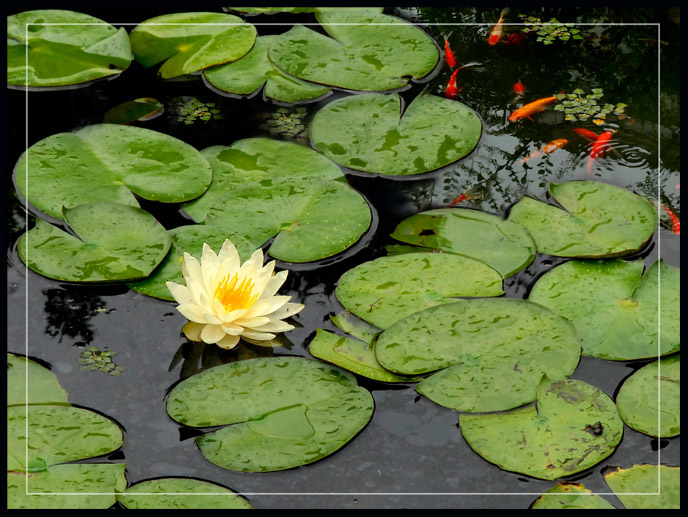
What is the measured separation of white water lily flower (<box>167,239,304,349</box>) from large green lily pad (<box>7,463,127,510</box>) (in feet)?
2.05

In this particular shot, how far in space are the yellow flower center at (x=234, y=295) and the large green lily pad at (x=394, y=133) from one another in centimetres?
104

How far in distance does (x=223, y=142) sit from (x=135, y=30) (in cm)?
121

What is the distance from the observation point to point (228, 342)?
10.5 ft

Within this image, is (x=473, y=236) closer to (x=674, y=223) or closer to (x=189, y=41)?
(x=674, y=223)

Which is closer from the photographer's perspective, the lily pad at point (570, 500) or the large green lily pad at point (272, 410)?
the lily pad at point (570, 500)

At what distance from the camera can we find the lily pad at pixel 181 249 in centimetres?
339

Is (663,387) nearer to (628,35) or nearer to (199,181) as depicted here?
(199,181)

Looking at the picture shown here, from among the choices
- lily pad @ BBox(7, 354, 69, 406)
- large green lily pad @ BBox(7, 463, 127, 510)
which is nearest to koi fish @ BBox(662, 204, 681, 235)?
large green lily pad @ BBox(7, 463, 127, 510)

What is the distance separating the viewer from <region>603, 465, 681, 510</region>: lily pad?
9.01 ft

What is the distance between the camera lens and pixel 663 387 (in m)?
3.08

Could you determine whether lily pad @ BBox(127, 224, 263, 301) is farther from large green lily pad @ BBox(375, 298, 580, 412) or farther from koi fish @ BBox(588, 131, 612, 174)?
koi fish @ BBox(588, 131, 612, 174)

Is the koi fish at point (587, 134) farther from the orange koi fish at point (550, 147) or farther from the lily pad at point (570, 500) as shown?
the lily pad at point (570, 500)

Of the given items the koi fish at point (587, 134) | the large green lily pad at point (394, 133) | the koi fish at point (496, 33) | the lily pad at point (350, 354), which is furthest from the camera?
the koi fish at point (496, 33)

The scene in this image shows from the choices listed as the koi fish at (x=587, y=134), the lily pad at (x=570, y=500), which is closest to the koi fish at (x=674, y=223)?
the koi fish at (x=587, y=134)
